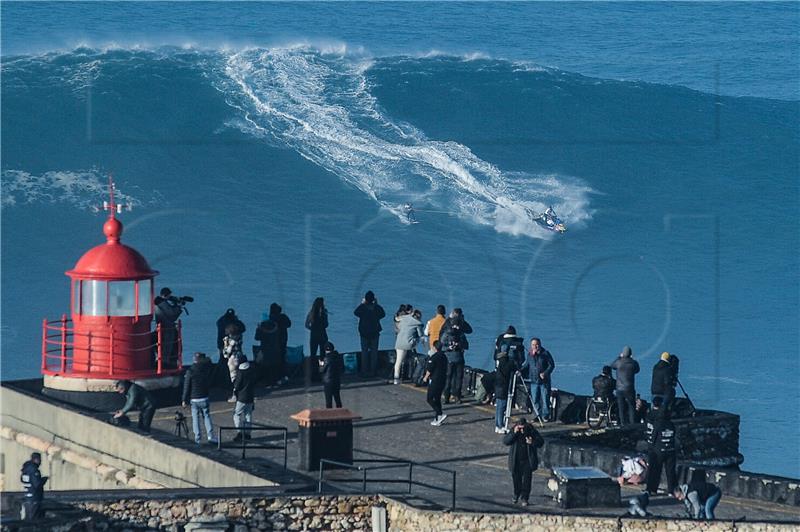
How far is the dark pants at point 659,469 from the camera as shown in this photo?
1104 inches

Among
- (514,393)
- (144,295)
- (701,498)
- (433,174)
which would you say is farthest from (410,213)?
(701,498)

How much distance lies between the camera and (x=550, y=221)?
6500 centimetres

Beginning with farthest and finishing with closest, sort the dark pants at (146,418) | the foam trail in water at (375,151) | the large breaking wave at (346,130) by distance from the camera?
the large breaking wave at (346,130) → the foam trail in water at (375,151) → the dark pants at (146,418)

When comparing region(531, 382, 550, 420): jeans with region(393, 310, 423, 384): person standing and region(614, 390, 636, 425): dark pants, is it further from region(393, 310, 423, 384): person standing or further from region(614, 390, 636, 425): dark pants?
region(393, 310, 423, 384): person standing

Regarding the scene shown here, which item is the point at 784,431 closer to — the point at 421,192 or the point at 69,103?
the point at 421,192

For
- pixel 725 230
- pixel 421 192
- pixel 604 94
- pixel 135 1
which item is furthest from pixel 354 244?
pixel 135 1

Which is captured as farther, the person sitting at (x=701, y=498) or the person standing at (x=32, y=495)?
the person sitting at (x=701, y=498)

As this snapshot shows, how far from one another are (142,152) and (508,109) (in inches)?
532

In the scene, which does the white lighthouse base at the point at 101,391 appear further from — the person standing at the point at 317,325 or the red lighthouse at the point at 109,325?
the person standing at the point at 317,325

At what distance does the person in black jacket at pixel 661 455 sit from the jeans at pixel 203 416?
20.2 ft

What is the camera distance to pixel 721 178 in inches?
2904

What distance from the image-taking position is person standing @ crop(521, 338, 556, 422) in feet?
105

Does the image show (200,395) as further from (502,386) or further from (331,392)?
(502,386)

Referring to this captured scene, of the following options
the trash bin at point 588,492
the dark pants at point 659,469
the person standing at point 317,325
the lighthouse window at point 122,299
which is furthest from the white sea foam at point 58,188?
the trash bin at point 588,492
